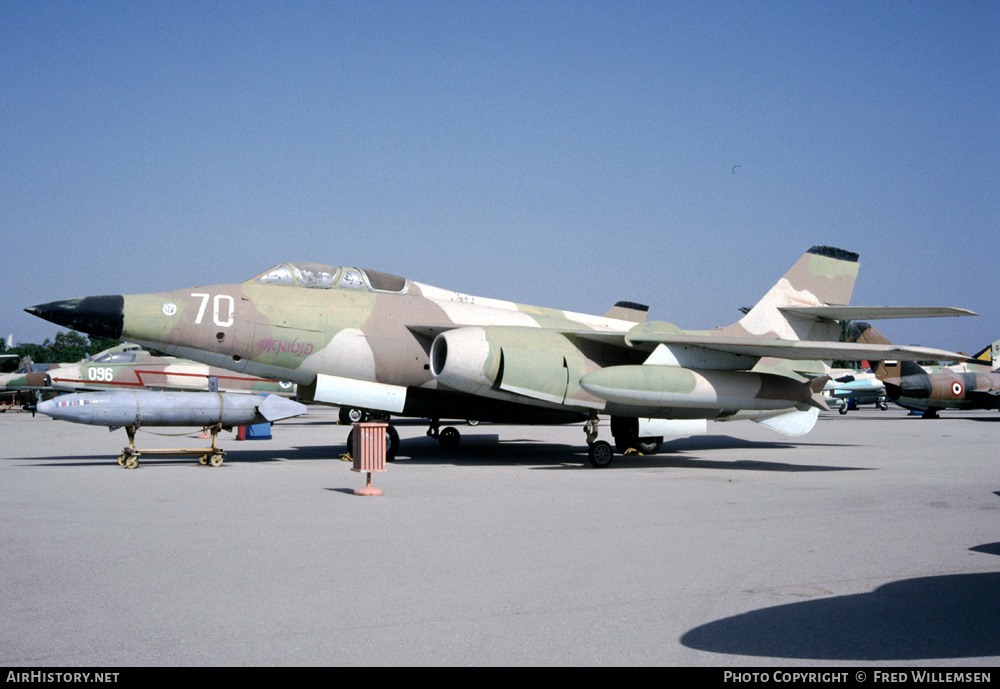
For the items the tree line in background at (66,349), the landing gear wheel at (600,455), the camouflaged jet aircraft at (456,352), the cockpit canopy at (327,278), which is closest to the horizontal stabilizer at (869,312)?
the camouflaged jet aircraft at (456,352)

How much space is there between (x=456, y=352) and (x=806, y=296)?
8131mm

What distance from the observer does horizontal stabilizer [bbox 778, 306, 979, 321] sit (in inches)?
531

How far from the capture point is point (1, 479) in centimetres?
1080

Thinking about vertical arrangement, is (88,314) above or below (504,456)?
above

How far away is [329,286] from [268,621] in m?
9.39

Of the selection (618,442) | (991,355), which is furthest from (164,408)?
(991,355)

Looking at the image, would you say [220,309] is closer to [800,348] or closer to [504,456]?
[504,456]

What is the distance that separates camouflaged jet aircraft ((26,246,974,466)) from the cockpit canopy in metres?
0.02

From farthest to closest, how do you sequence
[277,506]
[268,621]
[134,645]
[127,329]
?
[127,329] → [277,506] → [268,621] → [134,645]

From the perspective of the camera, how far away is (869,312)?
1452 centimetres

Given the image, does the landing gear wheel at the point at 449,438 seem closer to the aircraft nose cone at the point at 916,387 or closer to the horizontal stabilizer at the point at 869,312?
the horizontal stabilizer at the point at 869,312

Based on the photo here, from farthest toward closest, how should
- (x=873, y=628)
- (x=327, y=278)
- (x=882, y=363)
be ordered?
(x=882, y=363)
(x=327, y=278)
(x=873, y=628)

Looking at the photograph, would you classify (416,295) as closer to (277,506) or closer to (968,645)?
(277,506)

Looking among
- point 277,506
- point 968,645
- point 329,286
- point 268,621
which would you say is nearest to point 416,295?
point 329,286
